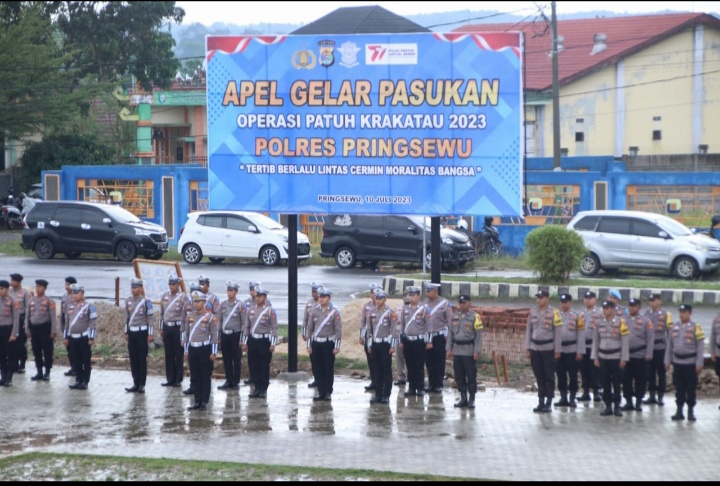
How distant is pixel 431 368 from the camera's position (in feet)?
48.5

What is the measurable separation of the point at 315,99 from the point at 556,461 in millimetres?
6505

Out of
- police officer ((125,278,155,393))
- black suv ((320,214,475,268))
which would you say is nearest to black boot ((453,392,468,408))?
police officer ((125,278,155,393))

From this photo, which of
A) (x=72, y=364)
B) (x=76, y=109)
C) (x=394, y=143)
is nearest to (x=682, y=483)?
(x=394, y=143)

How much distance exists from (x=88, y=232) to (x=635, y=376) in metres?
18.6

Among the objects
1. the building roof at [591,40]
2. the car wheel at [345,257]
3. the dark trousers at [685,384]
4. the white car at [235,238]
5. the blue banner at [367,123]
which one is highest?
the building roof at [591,40]

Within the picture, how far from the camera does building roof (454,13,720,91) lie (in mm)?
44594

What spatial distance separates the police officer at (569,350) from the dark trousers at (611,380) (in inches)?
17.5

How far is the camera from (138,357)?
15039 mm

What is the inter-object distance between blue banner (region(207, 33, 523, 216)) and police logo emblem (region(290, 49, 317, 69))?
14 mm

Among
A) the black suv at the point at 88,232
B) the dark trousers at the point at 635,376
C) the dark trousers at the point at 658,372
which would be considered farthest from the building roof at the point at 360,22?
the dark trousers at the point at 635,376

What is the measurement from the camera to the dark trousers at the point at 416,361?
14.5 meters

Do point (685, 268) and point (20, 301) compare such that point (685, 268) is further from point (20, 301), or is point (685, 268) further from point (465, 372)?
point (20, 301)

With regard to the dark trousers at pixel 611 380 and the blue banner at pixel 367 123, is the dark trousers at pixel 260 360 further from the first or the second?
the dark trousers at pixel 611 380

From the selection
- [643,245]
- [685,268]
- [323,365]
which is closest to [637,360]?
[323,365]
